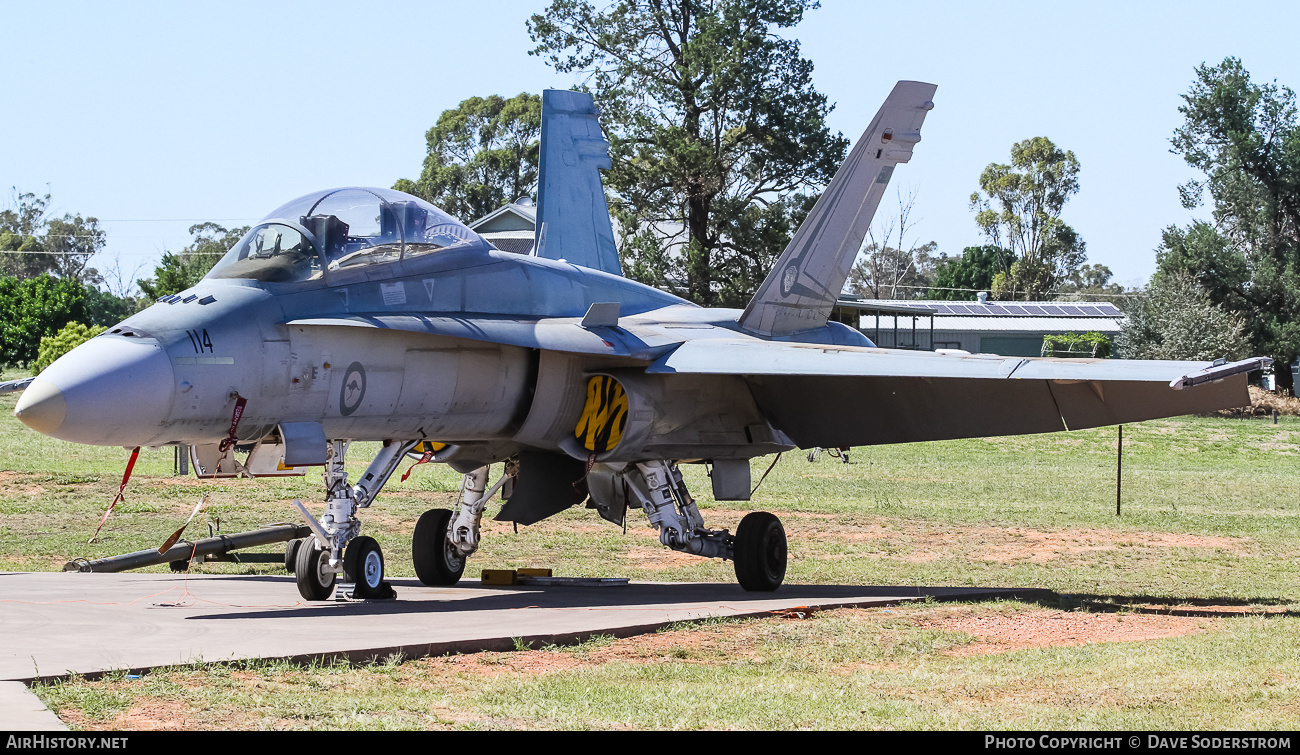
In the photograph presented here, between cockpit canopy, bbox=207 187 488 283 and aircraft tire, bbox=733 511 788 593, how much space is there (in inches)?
168

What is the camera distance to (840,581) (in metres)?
15.3

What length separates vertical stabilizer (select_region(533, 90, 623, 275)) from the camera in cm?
1736

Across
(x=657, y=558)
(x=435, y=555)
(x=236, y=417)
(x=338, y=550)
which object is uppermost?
(x=236, y=417)

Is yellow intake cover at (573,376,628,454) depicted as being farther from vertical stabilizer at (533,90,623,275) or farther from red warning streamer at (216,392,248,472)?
vertical stabilizer at (533,90,623,275)

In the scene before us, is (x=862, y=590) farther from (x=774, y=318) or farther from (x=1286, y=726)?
(x=1286, y=726)

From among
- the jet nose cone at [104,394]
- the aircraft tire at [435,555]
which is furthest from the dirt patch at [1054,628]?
the jet nose cone at [104,394]

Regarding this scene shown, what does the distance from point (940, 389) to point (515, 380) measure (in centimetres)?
418

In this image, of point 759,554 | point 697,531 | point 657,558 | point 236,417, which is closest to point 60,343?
point 657,558

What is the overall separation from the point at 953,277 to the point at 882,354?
103 m

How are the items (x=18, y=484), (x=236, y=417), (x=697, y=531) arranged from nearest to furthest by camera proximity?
(x=236, y=417)
(x=697, y=531)
(x=18, y=484)

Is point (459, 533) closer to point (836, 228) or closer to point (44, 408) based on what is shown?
point (836, 228)

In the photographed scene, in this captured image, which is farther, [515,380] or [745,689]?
[515,380]

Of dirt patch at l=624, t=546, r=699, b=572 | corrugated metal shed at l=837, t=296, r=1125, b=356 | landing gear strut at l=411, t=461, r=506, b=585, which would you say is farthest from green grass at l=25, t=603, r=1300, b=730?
corrugated metal shed at l=837, t=296, r=1125, b=356

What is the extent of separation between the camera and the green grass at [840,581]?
673cm
